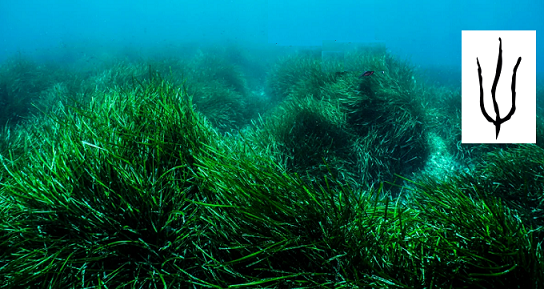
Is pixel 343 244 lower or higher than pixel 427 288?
higher

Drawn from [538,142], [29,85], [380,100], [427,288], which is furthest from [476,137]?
[29,85]

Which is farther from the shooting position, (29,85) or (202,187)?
(29,85)

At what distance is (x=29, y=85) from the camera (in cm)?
680

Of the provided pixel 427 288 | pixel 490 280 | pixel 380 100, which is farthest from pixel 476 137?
pixel 427 288

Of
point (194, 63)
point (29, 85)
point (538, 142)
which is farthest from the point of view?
point (194, 63)

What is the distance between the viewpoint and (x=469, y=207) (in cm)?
147

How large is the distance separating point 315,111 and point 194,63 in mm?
7494

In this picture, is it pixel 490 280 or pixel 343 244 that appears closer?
pixel 490 280

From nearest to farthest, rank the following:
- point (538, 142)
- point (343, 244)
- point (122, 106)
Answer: point (343, 244)
point (122, 106)
point (538, 142)

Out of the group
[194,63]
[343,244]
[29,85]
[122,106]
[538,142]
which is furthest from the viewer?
[194,63]

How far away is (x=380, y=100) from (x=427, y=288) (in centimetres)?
362

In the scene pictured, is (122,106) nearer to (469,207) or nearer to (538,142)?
(469,207)

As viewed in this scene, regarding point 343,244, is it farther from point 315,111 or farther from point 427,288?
point 315,111

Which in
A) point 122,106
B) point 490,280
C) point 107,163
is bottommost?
point 490,280
